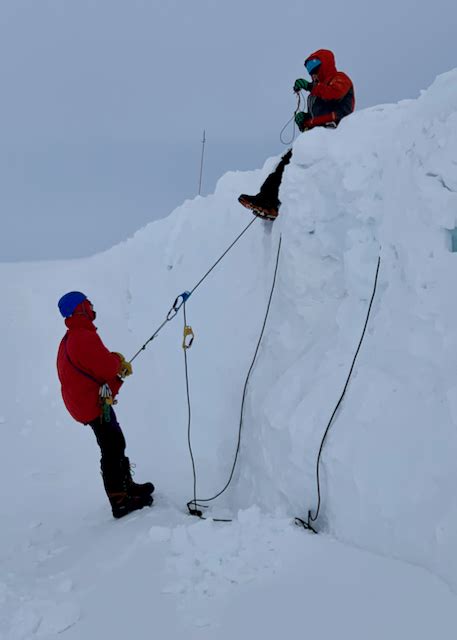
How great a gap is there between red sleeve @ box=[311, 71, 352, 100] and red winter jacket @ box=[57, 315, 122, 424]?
369 centimetres

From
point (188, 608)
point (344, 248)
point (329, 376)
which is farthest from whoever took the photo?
point (344, 248)

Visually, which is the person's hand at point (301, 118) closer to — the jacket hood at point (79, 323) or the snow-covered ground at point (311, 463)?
the snow-covered ground at point (311, 463)

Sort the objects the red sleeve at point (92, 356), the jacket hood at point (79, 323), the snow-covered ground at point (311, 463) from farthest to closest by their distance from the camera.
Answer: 1. the jacket hood at point (79, 323)
2. the red sleeve at point (92, 356)
3. the snow-covered ground at point (311, 463)

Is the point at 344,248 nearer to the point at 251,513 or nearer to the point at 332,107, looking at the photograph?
the point at 332,107

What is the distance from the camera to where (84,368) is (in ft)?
14.1

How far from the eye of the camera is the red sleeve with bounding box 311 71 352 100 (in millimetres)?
5707

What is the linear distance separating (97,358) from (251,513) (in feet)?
5.92

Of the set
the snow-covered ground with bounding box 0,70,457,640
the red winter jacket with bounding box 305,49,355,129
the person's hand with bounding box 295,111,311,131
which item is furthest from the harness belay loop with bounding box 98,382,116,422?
the person's hand with bounding box 295,111,311,131

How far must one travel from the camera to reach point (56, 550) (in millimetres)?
4012

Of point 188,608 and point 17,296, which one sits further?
point 17,296

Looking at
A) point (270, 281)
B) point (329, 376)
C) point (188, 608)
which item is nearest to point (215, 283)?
point (270, 281)

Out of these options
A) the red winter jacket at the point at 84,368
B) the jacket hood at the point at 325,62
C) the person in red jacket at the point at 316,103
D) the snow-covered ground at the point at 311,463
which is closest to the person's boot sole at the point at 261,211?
the person in red jacket at the point at 316,103

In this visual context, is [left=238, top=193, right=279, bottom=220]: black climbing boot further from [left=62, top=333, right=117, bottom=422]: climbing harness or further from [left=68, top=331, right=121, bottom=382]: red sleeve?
[left=62, top=333, right=117, bottom=422]: climbing harness

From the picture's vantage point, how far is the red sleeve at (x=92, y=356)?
4.24 metres
